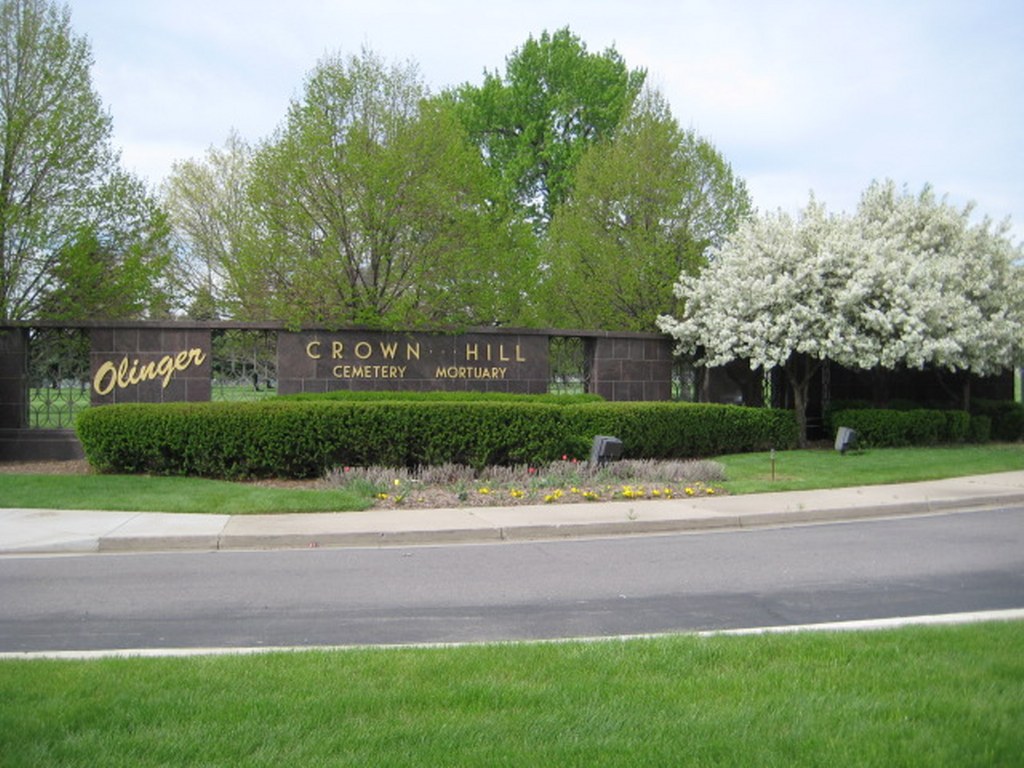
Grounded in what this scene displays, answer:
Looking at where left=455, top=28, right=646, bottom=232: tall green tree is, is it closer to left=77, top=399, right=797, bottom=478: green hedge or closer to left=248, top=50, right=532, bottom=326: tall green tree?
left=248, top=50, right=532, bottom=326: tall green tree

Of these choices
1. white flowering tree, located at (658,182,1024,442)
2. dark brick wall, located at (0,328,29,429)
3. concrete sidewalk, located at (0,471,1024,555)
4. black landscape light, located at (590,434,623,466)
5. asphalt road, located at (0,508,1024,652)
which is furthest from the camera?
white flowering tree, located at (658,182,1024,442)

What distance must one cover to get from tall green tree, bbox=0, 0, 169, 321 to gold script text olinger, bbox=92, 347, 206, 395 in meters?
1.32

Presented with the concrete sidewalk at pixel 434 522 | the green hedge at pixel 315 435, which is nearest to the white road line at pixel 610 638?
the concrete sidewalk at pixel 434 522

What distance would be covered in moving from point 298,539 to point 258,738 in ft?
21.1

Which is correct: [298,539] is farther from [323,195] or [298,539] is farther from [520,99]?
[520,99]

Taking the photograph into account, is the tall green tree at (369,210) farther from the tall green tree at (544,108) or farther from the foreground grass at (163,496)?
the tall green tree at (544,108)

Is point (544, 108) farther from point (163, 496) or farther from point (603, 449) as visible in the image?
point (163, 496)

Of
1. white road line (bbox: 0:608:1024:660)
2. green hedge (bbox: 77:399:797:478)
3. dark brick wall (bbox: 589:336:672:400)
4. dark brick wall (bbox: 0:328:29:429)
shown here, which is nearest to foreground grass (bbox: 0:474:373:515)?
green hedge (bbox: 77:399:797:478)

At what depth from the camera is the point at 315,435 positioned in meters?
14.8

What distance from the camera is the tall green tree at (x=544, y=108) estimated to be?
137 feet

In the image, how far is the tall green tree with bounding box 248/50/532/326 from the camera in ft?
58.1

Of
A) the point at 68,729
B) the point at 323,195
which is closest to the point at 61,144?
the point at 323,195

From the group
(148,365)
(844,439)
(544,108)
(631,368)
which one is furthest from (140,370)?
(544,108)

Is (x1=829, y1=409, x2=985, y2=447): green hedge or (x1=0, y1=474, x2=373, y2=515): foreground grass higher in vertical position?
(x1=829, y1=409, x2=985, y2=447): green hedge
